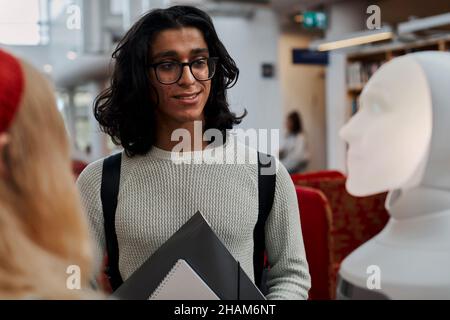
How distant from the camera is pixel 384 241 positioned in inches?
47.4

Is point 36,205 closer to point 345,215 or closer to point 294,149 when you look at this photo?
point 345,215

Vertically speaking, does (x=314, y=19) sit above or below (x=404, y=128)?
above

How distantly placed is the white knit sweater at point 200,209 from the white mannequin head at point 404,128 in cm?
18

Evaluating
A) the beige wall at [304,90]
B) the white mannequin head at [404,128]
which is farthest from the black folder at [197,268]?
the beige wall at [304,90]

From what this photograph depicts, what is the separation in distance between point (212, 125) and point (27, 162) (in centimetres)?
64

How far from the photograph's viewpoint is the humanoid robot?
1.05 m

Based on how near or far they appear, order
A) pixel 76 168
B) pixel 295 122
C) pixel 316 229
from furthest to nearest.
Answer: pixel 295 122, pixel 76 168, pixel 316 229

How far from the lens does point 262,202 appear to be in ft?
3.71

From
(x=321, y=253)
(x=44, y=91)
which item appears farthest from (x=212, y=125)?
(x=321, y=253)

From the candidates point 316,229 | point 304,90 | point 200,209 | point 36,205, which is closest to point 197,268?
point 200,209

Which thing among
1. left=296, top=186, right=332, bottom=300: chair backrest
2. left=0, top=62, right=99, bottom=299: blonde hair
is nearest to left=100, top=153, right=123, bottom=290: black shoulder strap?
left=0, top=62, right=99, bottom=299: blonde hair

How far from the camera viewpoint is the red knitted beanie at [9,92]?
58cm

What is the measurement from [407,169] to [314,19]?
6.88 metres

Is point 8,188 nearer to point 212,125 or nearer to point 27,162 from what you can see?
point 27,162
